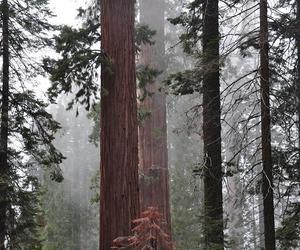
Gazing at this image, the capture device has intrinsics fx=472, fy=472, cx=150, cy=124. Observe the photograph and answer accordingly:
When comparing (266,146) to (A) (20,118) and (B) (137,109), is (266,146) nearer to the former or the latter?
(B) (137,109)

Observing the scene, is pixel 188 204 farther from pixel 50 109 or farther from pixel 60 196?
pixel 50 109

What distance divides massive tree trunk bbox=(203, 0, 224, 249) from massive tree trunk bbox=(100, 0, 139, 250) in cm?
111

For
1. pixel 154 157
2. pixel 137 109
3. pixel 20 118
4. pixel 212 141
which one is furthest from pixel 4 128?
pixel 154 157

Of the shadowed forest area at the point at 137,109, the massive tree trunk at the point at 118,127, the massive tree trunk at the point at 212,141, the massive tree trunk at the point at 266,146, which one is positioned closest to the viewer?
the massive tree trunk at the point at 266,146

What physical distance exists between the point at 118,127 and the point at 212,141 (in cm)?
157

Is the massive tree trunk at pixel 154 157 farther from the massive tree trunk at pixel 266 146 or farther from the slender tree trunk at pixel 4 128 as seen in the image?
the massive tree trunk at pixel 266 146

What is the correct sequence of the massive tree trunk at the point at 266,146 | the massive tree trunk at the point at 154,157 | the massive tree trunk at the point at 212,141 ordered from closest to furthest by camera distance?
the massive tree trunk at the point at 266,146, the massive tree trunk at the point at 212,141, the massive tree trunk at the point at 154,157

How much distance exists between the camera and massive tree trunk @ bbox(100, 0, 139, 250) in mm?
6684

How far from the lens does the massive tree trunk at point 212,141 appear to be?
6875mm

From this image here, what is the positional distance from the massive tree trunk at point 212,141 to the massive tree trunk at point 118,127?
1109mm

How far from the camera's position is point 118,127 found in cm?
696

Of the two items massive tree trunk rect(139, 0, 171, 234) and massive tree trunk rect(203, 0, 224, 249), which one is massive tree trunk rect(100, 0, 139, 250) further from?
massive tree trunk rect(139, 0, 171, 234)

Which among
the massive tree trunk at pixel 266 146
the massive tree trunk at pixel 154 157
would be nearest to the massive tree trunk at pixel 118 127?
the massive tree trunk at pixel 266 146

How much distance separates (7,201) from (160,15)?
8.26 metres
